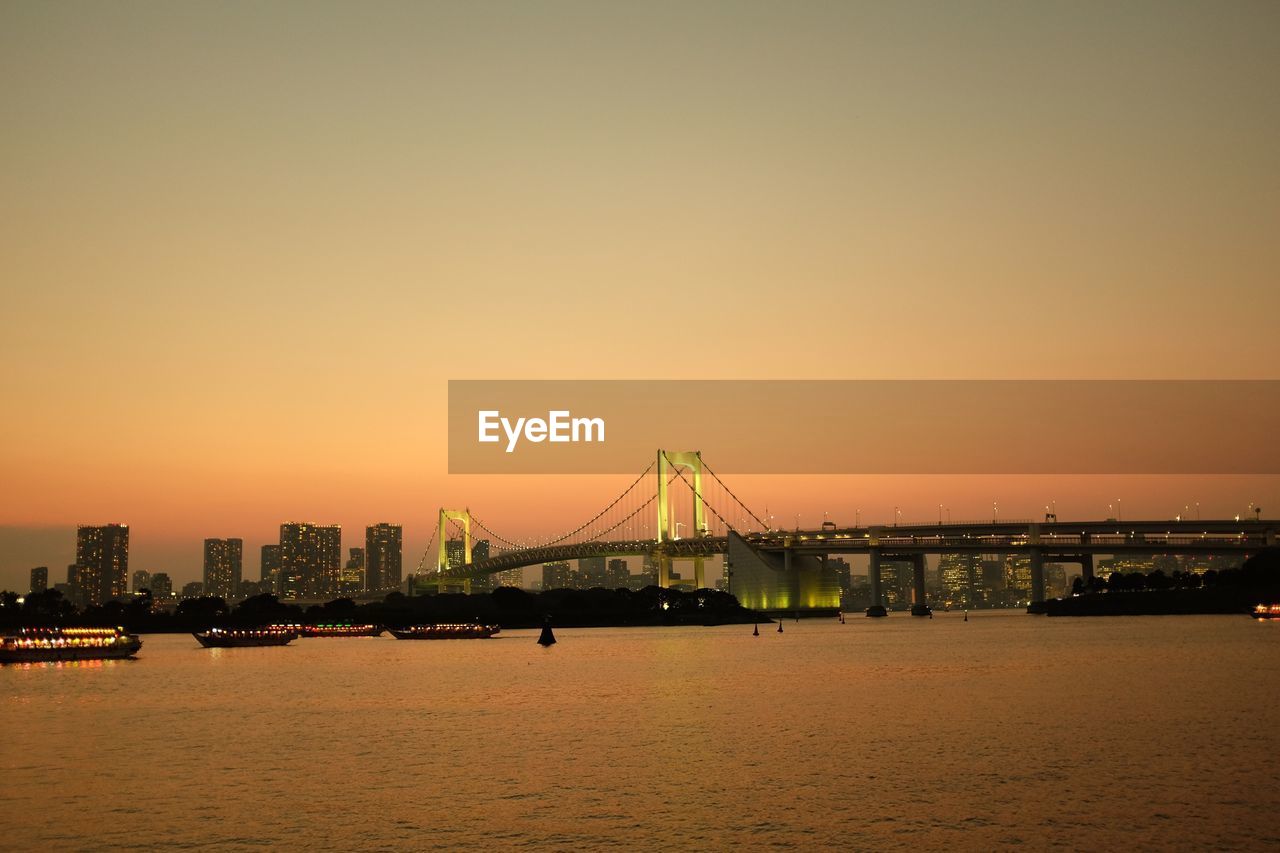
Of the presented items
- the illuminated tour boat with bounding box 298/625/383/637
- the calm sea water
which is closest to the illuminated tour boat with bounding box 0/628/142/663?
the calm sea water

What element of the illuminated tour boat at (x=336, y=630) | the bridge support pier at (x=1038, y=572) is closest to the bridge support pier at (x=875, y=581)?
the bridge support pier at (x=1038, y=572)

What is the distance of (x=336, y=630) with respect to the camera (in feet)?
321

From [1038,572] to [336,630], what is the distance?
57.4 m

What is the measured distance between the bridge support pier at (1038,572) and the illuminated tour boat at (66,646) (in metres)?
71.2

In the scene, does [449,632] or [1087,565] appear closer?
[449,632]

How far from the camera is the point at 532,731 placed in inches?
1062

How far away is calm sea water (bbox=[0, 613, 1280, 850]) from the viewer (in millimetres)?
16125

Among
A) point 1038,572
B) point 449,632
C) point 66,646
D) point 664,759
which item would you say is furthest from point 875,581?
point 664,759

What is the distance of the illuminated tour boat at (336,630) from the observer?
97688 millimetres

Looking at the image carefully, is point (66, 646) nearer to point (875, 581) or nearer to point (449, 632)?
point (449, 632)

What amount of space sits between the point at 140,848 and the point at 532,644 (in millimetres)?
60214

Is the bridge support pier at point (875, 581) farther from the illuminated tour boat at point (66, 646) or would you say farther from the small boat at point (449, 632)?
the illuminated tour boat at point (66, 646)

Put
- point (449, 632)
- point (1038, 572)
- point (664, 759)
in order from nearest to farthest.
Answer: point (664, 759) < point (449, 632) < point (1038, 572)

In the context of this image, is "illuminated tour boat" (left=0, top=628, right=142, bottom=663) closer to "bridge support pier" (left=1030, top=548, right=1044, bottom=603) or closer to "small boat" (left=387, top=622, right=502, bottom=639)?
"small boat" (left=387, top=622, right=502, bottom=639)
